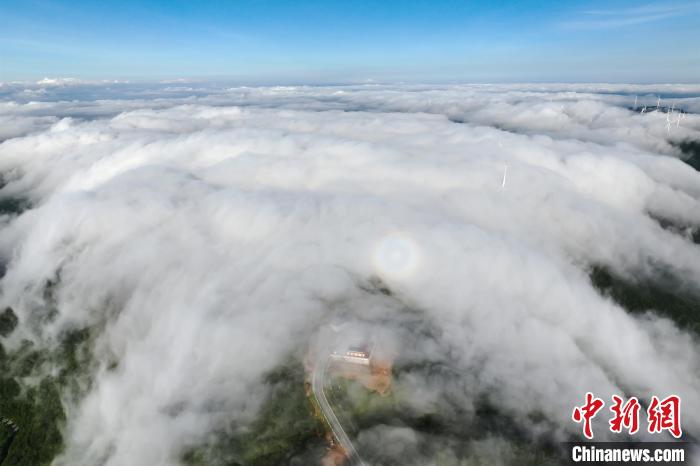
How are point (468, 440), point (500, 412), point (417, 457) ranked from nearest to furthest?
point (417, 457), point (468, 440), point (500, 412)

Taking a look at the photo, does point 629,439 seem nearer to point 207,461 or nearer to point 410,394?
point 410,394

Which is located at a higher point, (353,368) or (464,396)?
(353,368)

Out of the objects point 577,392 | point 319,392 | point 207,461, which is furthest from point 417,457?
point 207,461

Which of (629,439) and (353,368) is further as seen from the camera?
(353,368)

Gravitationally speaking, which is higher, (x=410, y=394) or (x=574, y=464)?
(x=410, y=394)

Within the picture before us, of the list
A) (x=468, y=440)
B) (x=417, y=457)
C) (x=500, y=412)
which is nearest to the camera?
(x=417, y=457)

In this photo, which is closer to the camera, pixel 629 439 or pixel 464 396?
pixel 629 439

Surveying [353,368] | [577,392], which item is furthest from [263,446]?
[577,392]

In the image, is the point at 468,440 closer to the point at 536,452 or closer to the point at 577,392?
the point at 536,452

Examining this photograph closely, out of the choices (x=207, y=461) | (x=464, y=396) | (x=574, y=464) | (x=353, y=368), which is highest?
(x=353, y=368)
